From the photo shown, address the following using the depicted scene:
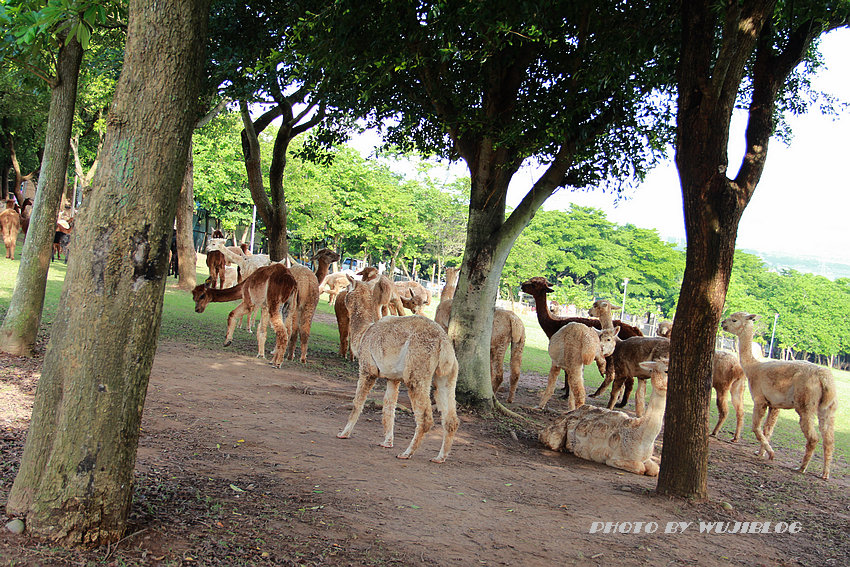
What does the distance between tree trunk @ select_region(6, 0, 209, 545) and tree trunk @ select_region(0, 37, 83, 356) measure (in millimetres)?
5297

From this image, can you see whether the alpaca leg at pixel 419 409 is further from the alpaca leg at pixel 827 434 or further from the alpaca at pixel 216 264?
the alpaca at pixel 216 264

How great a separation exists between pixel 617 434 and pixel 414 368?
3.02 m

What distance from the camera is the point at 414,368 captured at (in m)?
7.03

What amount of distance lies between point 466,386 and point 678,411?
4.29 metres

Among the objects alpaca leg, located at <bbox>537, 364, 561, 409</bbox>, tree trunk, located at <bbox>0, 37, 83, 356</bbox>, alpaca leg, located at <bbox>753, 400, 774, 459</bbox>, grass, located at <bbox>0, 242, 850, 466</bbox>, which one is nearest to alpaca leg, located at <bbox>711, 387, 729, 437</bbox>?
grass, located at <bbox>0, 242, 850, 466</bbox>

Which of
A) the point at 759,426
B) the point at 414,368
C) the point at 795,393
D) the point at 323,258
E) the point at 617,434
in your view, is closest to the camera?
the point at 414,368

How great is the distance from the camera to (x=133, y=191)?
386 cm

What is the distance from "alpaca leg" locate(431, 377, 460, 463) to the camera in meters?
7.11

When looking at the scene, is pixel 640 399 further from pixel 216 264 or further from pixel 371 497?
pixel 216 264

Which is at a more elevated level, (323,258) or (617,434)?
(323,258)

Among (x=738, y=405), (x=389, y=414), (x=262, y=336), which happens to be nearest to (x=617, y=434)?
(x=389, y=414)

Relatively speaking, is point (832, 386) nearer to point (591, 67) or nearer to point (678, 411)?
point (678, 411)

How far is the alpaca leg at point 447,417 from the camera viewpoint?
23.3 feet

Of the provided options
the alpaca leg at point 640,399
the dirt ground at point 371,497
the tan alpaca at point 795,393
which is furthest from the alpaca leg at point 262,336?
the tan alpaca at point 795,393
